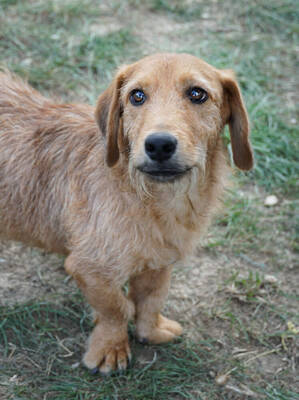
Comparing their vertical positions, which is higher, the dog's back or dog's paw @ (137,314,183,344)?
the dog's back

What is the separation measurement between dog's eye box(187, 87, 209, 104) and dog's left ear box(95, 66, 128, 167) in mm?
567

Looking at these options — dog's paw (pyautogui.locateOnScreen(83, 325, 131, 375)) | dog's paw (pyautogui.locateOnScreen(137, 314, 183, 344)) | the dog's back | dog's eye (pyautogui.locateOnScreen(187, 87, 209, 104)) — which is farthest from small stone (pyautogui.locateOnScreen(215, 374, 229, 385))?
dog's eye (pyautogui.locateOnScreen(187, 87, 209, 104))

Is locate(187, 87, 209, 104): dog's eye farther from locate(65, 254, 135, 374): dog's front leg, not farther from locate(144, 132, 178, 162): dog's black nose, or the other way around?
locate(65, 254, 135, 374): dog's front leg

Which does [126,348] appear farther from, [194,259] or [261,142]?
[261,142]

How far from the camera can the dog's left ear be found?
11.6 feet

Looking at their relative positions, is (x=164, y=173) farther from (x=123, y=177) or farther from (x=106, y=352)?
(x=106, y=352)

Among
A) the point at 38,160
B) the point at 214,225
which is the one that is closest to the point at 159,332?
the point at 214,225

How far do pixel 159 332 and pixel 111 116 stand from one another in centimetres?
191

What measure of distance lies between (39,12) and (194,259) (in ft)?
15.9

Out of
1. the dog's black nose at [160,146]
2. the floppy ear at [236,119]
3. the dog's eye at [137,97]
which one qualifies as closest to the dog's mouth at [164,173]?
the dog's black nose at [160,146]

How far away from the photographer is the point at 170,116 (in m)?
3.17

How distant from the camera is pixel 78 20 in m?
7.66

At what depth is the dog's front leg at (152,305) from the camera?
4.20 meters

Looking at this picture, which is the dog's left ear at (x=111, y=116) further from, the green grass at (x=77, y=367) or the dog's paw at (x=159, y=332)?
the green grass at (x=77, y=367)
